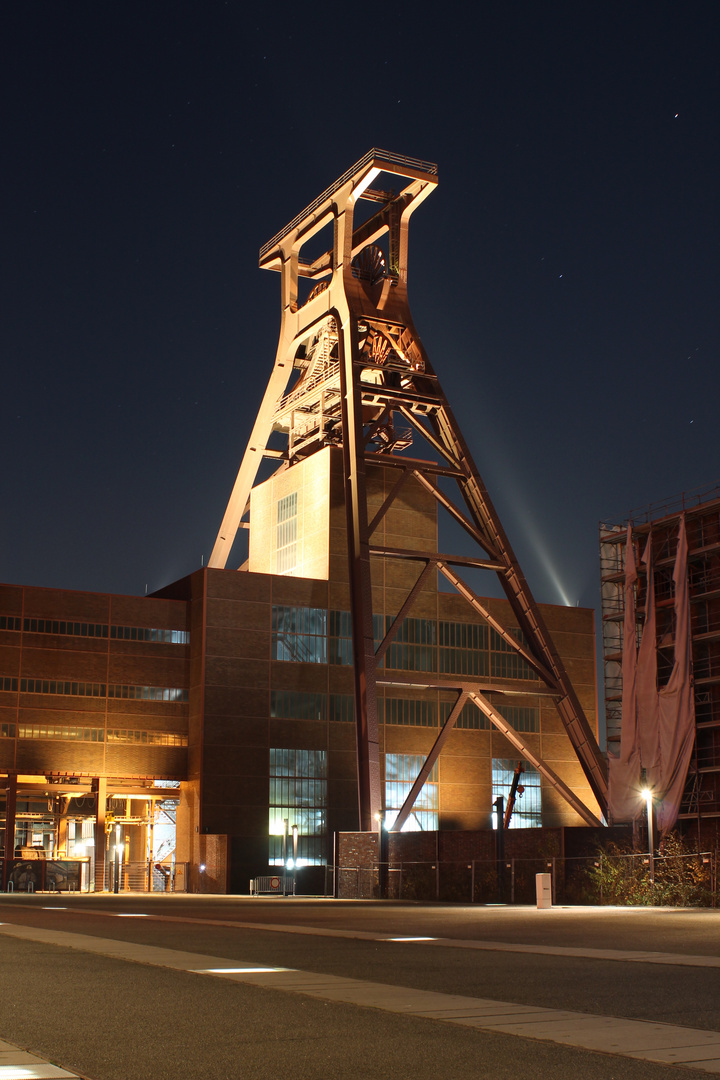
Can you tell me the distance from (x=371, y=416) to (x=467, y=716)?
1677 centimetres

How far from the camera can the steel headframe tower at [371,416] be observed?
165 ft

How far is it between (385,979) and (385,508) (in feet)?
139

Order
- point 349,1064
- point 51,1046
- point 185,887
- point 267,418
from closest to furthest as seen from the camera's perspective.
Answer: point 349,1064 < point 51,1046 < point 185,887 < point 267,418

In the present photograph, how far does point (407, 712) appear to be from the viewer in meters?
63.6

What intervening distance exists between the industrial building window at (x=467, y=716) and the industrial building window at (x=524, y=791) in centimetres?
206

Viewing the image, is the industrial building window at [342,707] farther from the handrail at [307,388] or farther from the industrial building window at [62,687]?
the handrail at [307,388]

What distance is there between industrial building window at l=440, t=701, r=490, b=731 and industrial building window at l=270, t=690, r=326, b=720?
7037 mm

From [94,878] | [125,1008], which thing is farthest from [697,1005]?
[94,878]

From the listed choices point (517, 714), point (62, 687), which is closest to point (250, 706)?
point (62, 687)

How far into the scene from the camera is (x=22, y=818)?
216 feet

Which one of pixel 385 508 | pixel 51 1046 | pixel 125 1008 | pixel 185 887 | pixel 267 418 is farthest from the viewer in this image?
pixel 267 418

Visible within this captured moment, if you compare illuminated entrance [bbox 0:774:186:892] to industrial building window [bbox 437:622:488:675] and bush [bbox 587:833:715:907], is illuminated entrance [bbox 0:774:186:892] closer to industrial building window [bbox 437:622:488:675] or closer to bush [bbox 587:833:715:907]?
industrial building window [bbox 437:622:488:675]

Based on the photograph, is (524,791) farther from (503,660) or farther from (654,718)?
(654,718)

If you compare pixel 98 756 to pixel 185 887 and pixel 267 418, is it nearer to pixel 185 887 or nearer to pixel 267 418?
pixel 185 887
